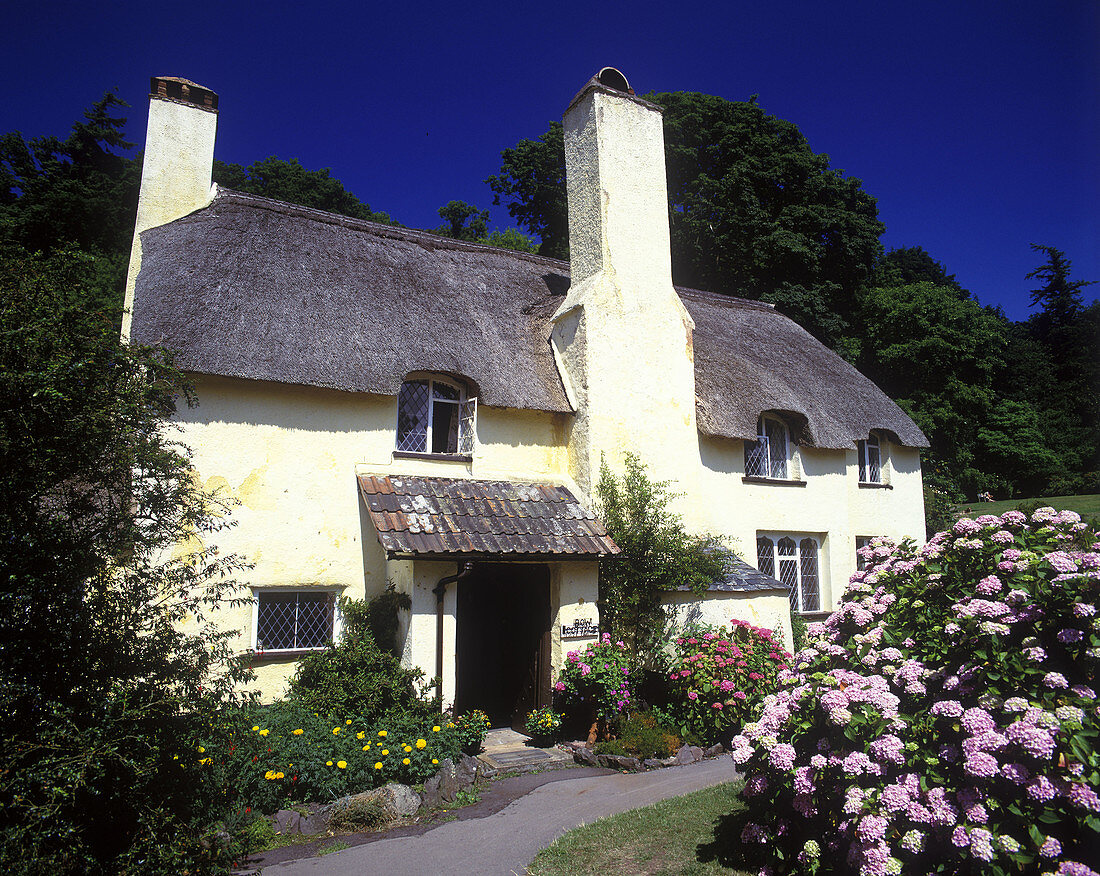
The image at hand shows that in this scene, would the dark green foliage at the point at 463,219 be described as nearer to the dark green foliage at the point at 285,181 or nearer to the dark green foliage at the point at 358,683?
the dark green foliage at the point at 285,181

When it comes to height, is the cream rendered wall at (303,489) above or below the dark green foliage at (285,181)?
below

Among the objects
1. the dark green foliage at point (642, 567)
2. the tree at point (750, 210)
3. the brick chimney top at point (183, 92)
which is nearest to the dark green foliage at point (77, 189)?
the brick chimney top at point (183, 92)

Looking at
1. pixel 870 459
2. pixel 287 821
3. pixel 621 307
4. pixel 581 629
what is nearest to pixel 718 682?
pixel 581 629

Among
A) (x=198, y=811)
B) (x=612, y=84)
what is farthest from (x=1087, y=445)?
(x=198, y=811)

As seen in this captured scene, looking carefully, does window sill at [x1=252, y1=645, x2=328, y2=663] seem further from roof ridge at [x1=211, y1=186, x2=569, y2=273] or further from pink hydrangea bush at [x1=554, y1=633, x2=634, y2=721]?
roof ridge at [x1=211, y1=186, x2=569, y2=273]

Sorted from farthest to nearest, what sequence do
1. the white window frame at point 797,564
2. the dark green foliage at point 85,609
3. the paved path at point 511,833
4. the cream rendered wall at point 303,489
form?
the white window frame at point 797,564
the cream rendered wall at point 303,489
the paved path at point 511,833
the dark green foliage at point 85,609

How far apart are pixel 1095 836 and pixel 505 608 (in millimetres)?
8500

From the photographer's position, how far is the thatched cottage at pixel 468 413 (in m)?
9.52

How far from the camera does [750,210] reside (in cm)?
2589

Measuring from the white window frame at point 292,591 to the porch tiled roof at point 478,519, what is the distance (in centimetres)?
147

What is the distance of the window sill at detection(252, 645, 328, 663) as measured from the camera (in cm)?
921

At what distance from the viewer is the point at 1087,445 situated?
112ft

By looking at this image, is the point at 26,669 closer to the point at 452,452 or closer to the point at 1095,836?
the point at 1095,836

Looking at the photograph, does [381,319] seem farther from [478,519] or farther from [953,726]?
[953,726]
